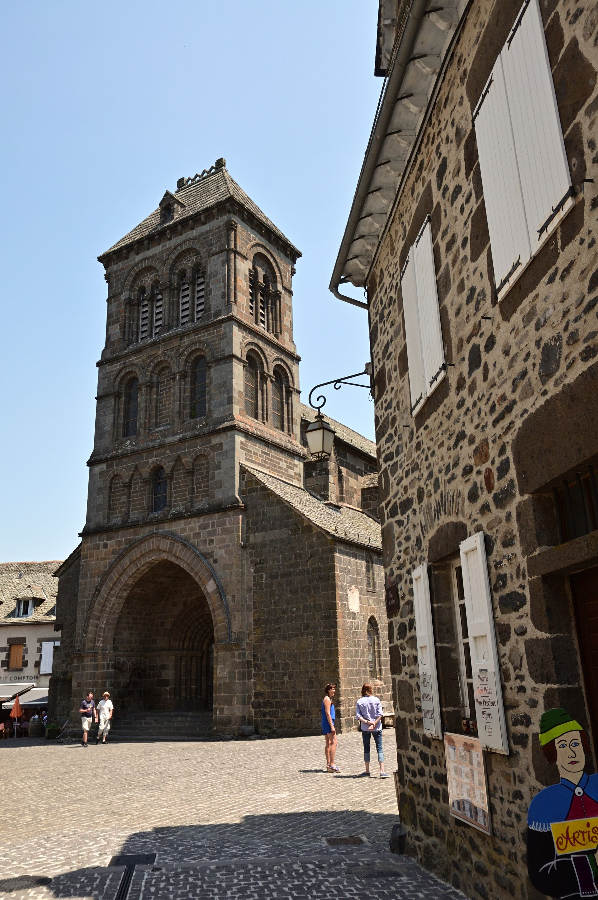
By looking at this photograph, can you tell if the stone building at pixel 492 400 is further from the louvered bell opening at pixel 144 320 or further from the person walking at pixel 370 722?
the louvered bell opening at pixel 144 320

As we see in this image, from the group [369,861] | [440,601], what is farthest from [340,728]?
[440,601]

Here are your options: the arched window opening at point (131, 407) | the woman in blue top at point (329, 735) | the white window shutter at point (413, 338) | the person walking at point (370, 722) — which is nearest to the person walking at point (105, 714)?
the arched window opening at point (131, 407)

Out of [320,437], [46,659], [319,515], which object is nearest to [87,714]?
[319,515]

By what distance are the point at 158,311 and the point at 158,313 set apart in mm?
73

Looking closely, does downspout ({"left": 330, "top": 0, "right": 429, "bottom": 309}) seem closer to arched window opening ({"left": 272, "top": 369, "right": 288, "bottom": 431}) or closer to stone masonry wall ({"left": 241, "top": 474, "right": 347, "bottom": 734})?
stone masonry wall ({"left": 241, "top": 474, "right": 347, "bottom": 734})

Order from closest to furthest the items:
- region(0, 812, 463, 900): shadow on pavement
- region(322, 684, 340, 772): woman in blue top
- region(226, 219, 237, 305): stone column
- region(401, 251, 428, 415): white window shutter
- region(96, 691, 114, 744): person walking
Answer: region(0, 812, 463, 900): shadow on pavement < region(401, 251, 428, 415): white window shutter < region(322, 684, 340, 772): woman in blue top < region(96, 691, 114, 744): person walking < region(226, 219, 237, 305): stone column

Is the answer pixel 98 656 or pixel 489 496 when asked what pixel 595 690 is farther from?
pixel 98 656

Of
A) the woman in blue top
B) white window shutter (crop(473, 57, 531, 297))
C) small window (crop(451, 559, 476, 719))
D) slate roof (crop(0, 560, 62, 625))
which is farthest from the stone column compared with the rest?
slate roof (crop(0, 560, 62, 625))

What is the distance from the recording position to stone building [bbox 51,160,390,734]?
55.8ft

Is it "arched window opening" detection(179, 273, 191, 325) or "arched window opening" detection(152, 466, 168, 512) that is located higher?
"arched window opening" detection(179, 273, 191, 325)

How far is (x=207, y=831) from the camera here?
6.86m

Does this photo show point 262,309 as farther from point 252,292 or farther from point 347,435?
point 347,435

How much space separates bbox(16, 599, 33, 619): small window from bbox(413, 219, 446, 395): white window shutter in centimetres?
3276

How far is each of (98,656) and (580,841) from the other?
62.1 feet
